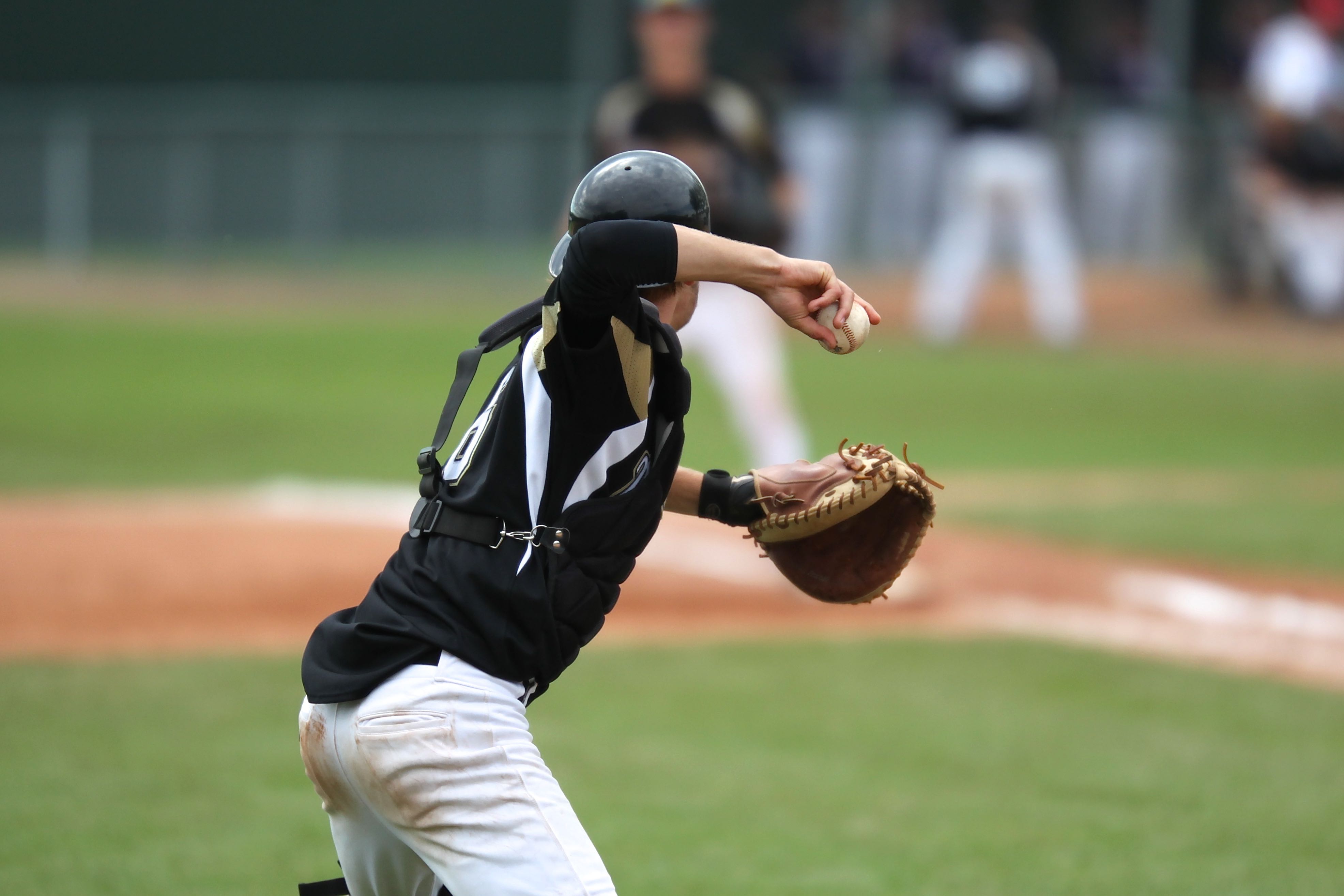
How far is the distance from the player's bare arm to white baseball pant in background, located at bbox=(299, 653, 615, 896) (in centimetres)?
70

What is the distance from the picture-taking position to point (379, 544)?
288 inches

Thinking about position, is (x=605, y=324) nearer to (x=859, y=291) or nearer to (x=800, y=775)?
(x=800, y=775)

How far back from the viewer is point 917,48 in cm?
2008

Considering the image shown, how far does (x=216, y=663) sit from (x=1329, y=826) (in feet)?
12.2

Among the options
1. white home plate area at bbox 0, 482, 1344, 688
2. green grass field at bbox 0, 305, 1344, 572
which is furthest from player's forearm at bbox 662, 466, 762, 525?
green grass field at bbox 0, 305, 1344, 572

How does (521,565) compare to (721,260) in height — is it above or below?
below

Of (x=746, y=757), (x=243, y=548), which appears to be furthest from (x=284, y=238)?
(x=746, y=757)

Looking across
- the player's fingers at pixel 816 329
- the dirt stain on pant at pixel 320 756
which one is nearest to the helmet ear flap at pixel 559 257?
the player's fingers at pixel 816 329

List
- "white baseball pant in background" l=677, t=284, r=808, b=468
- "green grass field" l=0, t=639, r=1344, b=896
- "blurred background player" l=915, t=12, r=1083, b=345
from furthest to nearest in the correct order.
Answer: "blurred background player" l=915, t=12, r=1083, b=345, "white baseball pant in background" l=677, t=284, r=808, b=468, "green grass field" l=0, t=639, r=1344, b=896

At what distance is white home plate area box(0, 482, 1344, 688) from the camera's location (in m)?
6.25

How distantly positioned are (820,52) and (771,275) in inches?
706

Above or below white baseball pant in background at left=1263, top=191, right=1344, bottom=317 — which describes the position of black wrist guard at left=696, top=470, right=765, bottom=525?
above

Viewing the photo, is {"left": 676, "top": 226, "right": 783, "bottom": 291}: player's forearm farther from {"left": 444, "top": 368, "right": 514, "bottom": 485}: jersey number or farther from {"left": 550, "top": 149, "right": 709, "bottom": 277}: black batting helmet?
{"left": 444, "top": 368, "right": 514, "bottom": 485}: jersey number

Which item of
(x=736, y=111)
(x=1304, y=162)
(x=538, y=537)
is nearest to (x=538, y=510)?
(x=538, y=537)
